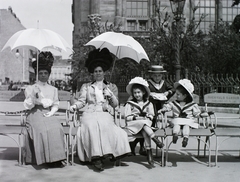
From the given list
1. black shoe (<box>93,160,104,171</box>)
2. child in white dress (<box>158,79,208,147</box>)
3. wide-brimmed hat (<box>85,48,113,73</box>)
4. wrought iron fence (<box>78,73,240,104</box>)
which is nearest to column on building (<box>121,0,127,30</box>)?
wrought iron fence (<box>78,73,240,104</box>)

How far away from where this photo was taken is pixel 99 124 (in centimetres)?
634

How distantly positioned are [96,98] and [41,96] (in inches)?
38.3

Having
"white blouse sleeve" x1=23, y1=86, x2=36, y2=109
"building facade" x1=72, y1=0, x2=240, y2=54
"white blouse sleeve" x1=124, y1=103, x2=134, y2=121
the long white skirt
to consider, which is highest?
"building facade" x1=72, y1=0, x2=240, y2=54

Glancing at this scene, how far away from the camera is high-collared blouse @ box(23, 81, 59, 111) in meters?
6.61

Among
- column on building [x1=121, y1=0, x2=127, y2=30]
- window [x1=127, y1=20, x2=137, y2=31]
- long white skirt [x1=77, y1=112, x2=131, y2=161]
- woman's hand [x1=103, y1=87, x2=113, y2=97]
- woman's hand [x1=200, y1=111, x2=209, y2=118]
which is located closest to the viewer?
long white skirt [x1=77, y1=112, x2=131, y2=161]

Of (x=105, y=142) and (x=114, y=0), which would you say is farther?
(x=114, y=0)

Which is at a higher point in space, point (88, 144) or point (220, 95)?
point (220, 95)

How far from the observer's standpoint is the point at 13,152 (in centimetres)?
775

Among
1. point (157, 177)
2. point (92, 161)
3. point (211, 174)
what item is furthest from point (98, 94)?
point (211, 174)

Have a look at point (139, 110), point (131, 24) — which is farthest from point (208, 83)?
point (131, 24)

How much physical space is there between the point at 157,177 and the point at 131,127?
117 cm

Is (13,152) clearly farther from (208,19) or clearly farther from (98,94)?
(208,19)

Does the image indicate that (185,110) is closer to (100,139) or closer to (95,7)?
(100,139)

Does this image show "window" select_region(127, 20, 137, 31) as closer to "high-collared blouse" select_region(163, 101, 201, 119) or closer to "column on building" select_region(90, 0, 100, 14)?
"column on building" select_region(90, 0, 100, 14)
